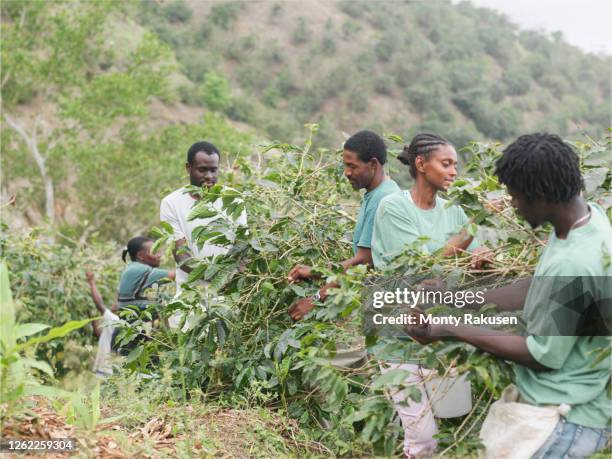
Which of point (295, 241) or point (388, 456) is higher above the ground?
point (295, 241)

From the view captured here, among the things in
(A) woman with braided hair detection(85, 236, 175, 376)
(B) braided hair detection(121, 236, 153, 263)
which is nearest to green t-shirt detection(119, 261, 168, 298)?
(A) woman with braided hair detection(85, 236, 175, 376)

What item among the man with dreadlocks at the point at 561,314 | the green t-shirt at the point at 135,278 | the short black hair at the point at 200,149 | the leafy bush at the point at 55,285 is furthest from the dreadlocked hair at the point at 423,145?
the leafy bush at the point at 55,285

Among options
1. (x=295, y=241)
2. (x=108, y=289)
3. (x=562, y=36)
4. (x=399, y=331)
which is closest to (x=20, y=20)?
(x=108, y=289)

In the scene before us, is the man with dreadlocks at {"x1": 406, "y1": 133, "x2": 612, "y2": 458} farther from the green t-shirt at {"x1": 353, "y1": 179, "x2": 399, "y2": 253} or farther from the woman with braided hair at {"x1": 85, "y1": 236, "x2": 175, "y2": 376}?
the woman with braided hair at {"x1": 85, "y1": 236, "x2": 175, "y2": 376}

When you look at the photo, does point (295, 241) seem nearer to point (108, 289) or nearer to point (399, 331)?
point (399, 331)

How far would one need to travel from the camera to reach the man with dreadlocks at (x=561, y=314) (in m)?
2.23

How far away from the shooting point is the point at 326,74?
1567 inches

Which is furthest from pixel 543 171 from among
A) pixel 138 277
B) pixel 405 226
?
pixel 138 277

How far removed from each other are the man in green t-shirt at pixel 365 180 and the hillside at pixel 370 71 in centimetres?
2884

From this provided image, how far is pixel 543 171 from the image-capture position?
2.29m

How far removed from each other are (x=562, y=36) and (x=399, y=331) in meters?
61.2

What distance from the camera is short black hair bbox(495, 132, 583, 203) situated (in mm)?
2295

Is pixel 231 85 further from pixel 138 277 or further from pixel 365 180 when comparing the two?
pixel 365 180

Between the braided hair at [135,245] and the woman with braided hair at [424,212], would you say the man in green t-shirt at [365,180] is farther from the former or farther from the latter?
the braided hair at [135,245]
